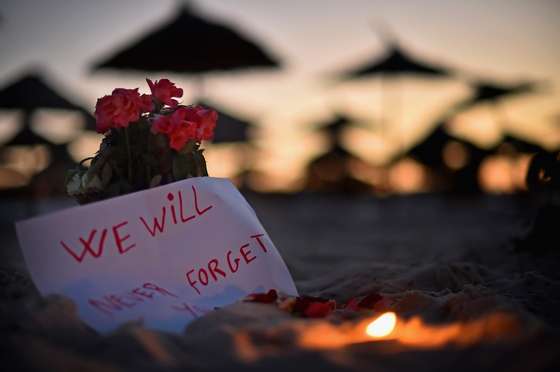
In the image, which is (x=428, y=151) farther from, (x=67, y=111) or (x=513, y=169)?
(x=67, y=111)

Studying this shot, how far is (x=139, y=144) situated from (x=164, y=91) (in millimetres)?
246

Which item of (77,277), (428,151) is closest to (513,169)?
(428,151)

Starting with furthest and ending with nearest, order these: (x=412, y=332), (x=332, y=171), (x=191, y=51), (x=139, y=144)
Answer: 1. (x=332, y=171)
2. (x=191, y=51)
3. (x=139, y=144)
4. (x=412, y=332)

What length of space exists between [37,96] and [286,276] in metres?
6.94

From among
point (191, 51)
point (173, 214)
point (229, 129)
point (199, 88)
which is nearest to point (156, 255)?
point (173, 214)

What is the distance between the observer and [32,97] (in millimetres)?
7871

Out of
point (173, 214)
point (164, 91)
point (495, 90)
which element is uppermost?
point (495, 90)

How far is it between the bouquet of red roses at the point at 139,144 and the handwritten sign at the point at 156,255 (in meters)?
0.12

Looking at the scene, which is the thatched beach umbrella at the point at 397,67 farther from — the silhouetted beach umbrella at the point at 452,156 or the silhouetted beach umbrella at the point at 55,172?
the silhouetted beach umbrella at the point at 55,172

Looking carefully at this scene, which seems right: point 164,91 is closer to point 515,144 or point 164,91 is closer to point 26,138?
point 515,144

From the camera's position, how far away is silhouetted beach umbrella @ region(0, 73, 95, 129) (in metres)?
7.78

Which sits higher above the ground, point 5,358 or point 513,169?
point 513,169

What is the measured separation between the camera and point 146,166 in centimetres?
210

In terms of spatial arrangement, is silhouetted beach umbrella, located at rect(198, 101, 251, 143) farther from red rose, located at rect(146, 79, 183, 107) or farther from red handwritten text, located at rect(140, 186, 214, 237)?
red handwritten text, located at rect(140, 186, 214, 237)
